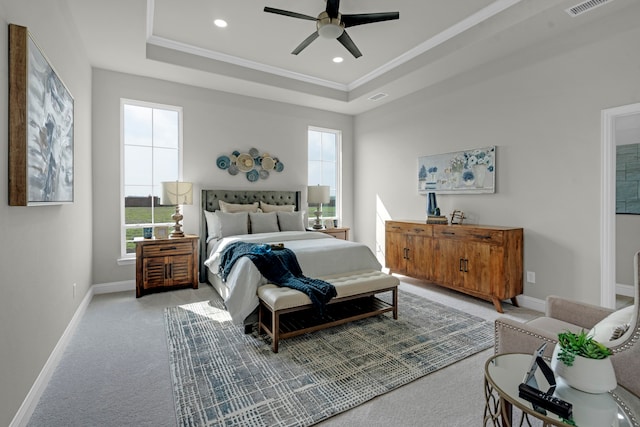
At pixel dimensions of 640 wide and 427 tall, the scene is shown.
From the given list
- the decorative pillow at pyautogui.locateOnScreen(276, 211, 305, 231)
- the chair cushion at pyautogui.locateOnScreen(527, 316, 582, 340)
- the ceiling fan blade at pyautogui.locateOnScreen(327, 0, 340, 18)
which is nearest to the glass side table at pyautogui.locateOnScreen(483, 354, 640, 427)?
the chair cushion at pyautogui.locateOnScreen(527, 316, 582, 340)

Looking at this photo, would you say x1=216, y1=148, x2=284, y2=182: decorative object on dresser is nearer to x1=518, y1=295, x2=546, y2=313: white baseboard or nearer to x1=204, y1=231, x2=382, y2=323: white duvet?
x1=204, y1=231, x2=382, y2=323: white duvet

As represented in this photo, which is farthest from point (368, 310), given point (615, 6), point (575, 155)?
point (615, 6)

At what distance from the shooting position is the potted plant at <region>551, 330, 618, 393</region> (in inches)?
44.3

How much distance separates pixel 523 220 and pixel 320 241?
95.9 inches

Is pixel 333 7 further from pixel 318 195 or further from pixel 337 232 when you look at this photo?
pixel 337 232

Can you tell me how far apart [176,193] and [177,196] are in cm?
4

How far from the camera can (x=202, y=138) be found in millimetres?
4906

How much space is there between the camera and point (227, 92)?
16.8 ft

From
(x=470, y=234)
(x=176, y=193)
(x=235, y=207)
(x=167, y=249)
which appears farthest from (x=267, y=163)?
(x=470, y=234)

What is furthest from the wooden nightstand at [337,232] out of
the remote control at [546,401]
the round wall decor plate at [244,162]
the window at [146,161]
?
the remote control at [546,401]

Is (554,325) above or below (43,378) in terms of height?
above

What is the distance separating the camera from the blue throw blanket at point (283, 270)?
273cm

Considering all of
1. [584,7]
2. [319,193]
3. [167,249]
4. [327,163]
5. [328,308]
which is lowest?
[328,308]

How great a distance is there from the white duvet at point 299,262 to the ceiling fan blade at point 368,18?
7.36 ft
